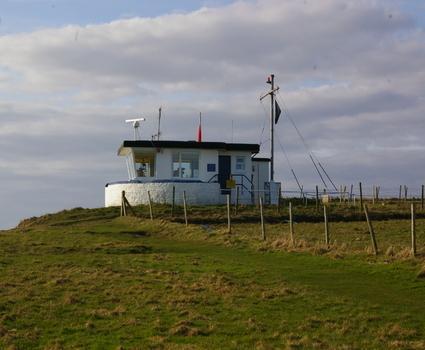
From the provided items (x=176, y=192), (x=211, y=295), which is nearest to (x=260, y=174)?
(x=176, y=192)

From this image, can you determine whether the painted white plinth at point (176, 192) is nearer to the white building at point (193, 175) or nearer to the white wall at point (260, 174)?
the white building at point (193, 175)

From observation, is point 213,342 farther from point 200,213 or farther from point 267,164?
point 267,164

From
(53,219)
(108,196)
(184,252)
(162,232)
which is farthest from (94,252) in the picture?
(108,196)

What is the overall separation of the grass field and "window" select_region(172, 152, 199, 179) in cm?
1778

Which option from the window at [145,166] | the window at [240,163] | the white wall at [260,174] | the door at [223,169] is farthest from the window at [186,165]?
the white wall at [260,174]

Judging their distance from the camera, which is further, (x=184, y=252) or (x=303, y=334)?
(x=184, y=252)

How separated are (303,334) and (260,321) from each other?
1.05 m

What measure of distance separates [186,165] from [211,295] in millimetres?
29834

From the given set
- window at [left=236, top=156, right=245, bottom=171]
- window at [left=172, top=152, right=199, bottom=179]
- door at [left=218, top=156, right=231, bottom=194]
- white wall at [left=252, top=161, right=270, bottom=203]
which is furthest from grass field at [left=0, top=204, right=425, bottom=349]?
white wall at [left=252, top=161, right=270, bottom=203]

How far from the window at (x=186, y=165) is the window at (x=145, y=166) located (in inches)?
89.8

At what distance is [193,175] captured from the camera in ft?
142

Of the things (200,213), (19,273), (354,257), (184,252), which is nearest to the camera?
(19,273)

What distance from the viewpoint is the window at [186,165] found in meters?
43.2

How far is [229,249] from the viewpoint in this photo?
22.5 meters
